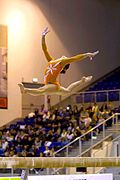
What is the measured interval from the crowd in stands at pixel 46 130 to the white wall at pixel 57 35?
1.72 m

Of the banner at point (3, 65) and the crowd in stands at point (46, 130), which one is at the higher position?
the banner at point (3, 65)

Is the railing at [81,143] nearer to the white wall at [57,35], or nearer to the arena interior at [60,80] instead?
the arena interior at [60,80]

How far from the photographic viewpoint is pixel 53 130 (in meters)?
19.2

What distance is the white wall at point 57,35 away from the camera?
888 inches

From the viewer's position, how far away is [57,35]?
2416 centimetres

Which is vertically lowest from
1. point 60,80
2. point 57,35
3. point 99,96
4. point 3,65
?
point 99,96

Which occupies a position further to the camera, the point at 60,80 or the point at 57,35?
the point at 57,35

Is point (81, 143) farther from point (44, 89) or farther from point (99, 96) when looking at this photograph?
point (44, 89)

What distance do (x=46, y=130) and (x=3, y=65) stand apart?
411 centimetres

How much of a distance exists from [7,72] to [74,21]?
473 cm

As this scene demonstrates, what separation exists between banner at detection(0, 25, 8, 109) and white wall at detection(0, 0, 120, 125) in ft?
0.84

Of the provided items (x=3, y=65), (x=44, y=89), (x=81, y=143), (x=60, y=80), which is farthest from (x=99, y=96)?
(x=44, y=89)

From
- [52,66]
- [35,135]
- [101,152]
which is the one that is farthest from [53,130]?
[52,66]

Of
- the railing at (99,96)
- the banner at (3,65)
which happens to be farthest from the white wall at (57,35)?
the railing at (99,96)
